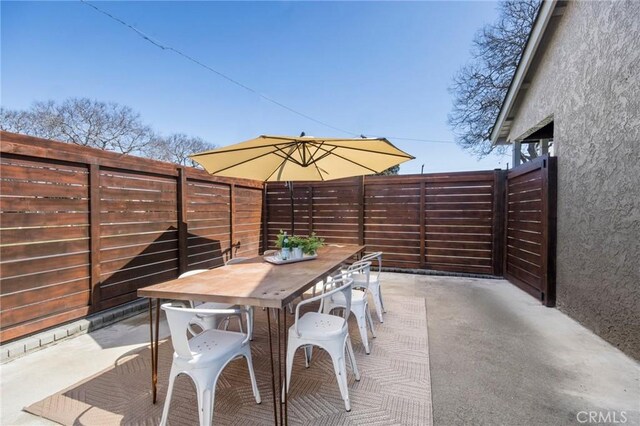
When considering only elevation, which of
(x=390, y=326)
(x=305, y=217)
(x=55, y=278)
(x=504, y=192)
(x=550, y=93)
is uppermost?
(x=550, y=93)

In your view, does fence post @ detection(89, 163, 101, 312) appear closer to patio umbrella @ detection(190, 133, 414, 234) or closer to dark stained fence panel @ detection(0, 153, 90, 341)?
dark stained fence panel @ detection(0, 153, 90, 341)

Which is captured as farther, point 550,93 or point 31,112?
point 31,112

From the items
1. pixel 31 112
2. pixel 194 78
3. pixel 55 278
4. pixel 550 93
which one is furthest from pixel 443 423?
pixel 31 112

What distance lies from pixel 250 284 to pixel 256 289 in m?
0.18

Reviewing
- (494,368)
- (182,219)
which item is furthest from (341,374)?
(182,219)

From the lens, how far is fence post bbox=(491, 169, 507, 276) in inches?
220

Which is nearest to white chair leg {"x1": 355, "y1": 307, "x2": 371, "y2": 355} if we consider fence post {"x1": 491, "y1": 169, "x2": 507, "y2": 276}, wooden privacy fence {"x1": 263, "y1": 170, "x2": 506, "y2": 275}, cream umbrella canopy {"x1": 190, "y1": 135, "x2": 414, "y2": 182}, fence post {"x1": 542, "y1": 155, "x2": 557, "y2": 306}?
cream umbrella canopy {"x1": 190, "y1": 135, "x2": 414, "y2": 182}

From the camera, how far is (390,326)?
11.2 feet

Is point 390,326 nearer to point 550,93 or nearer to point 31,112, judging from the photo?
point 550,93

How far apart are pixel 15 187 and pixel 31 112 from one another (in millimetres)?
11282

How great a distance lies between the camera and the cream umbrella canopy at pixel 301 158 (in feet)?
9.87

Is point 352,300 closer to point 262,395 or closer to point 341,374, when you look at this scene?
point 341,374

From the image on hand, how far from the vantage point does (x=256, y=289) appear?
1999mm

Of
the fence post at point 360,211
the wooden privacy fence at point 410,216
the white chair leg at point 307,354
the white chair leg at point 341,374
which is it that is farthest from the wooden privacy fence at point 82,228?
the fence post at point 360,211
